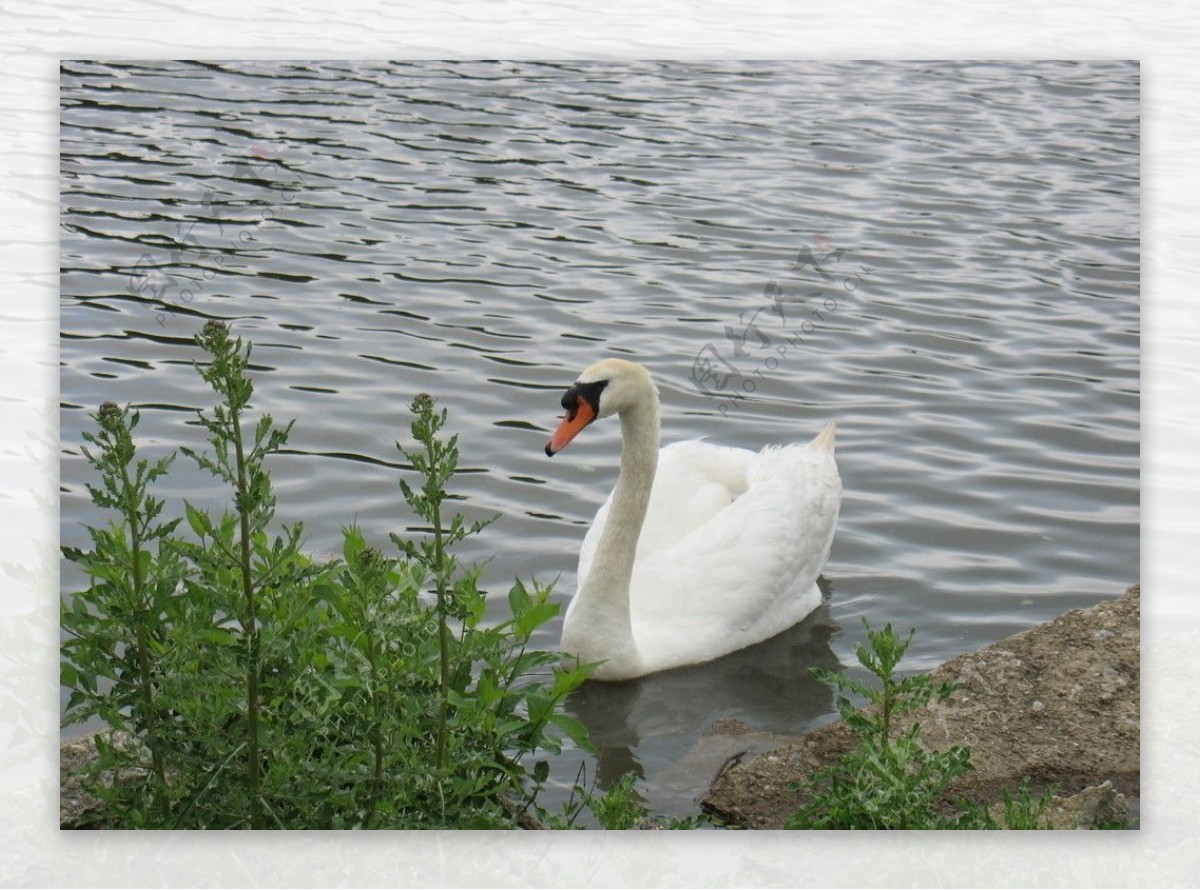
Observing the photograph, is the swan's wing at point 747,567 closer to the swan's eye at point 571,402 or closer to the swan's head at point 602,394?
the swan's head at point 602,394

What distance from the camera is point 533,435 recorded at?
5789 millimetres

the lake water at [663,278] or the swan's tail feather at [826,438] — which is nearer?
the lake water at [663,278]

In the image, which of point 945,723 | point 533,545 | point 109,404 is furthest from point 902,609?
point 109,404

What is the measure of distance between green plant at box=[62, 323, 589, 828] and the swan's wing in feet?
5.04

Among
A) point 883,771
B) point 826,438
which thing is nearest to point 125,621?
point 883,771

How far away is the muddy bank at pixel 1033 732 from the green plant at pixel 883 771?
173mm

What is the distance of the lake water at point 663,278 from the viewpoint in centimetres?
529

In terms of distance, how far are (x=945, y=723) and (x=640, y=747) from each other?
0.98m

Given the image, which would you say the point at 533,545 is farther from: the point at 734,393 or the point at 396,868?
the point at 396,868

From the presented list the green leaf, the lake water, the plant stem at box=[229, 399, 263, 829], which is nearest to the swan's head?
the lake water

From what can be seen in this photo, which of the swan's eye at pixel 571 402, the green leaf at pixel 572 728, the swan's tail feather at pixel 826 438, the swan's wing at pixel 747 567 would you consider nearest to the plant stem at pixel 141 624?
the green leaf at pixel 572 728

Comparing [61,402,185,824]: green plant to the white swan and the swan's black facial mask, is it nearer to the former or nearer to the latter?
the swan's black facial mask

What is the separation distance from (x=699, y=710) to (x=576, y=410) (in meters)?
1.12

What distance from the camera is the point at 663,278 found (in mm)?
5703
